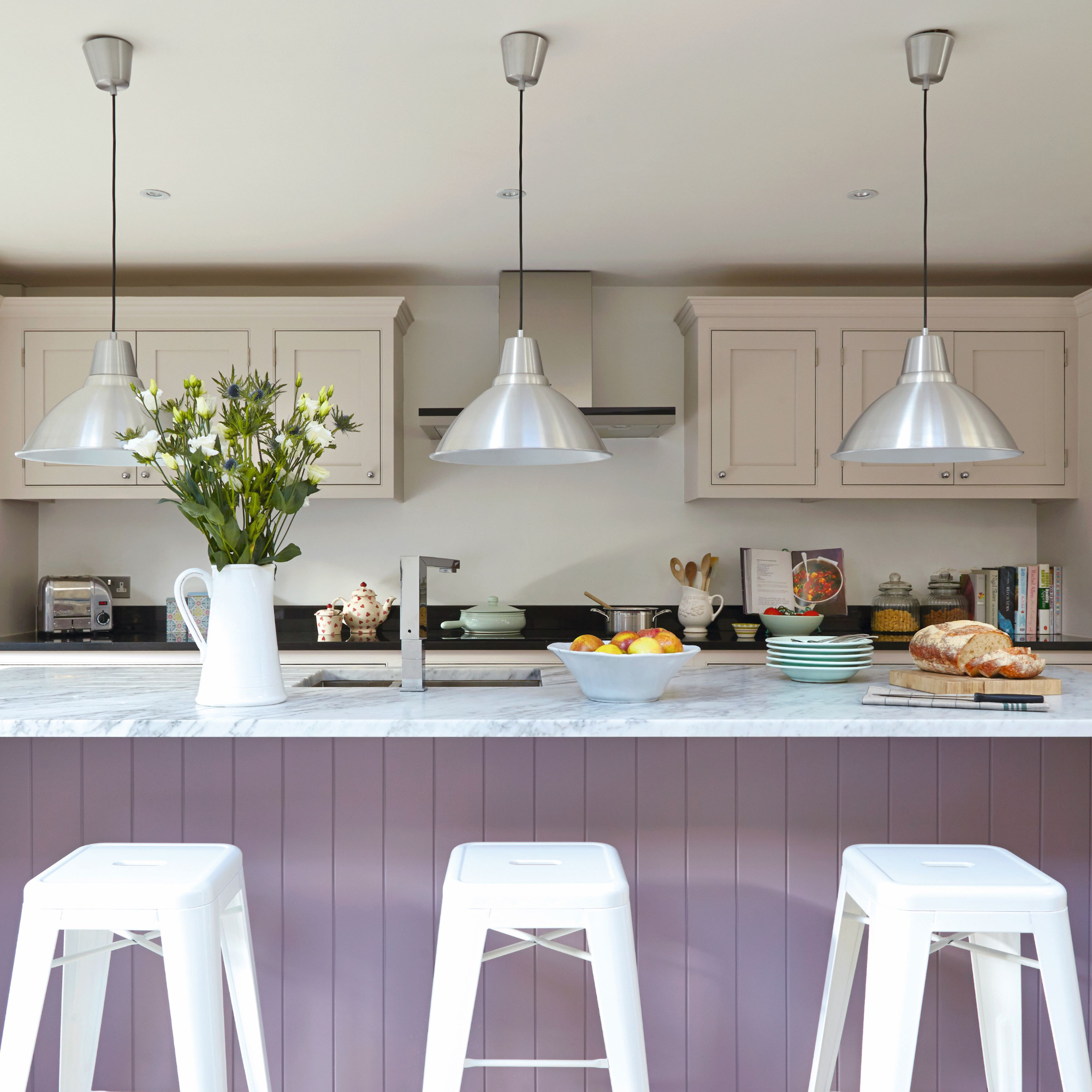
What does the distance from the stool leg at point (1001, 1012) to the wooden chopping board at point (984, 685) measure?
1.47 ft

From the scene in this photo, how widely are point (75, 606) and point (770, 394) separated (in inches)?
116

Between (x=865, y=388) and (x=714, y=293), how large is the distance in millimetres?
789

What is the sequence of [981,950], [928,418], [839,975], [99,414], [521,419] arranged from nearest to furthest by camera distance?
1. [981,950]
2. [839,975]
3. [521,419]
4. [928,418]
5. [99,414]

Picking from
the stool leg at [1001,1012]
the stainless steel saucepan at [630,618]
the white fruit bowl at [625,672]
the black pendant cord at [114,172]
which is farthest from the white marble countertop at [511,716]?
the stainless steel saucepan at [630,618]

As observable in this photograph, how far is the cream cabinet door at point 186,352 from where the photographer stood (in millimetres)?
3799

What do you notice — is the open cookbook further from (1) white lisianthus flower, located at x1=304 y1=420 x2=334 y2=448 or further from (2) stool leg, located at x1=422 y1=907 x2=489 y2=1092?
(2) stool leg, located at x1=422 y1=907 x2=489 y2=1092

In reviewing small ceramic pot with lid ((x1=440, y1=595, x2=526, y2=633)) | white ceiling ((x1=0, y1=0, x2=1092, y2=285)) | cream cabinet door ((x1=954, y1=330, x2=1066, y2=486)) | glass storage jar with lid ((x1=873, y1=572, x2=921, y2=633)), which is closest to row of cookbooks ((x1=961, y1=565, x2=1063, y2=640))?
glass storage jar with lid ((x1=873, y1=572, x2=921, y2=633))

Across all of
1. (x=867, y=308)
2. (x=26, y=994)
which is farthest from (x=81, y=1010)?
(x=867, y=308)

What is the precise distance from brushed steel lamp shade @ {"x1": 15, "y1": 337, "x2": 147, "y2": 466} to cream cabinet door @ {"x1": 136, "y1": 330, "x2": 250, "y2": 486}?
5.15 feet

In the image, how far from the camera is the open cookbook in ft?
13.3

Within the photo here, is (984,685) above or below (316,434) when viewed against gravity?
below

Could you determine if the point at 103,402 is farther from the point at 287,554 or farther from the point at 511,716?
the point at 511,716

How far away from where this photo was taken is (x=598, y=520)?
13.8 ft

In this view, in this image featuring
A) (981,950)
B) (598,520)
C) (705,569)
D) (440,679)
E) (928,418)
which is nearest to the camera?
(981,950)
